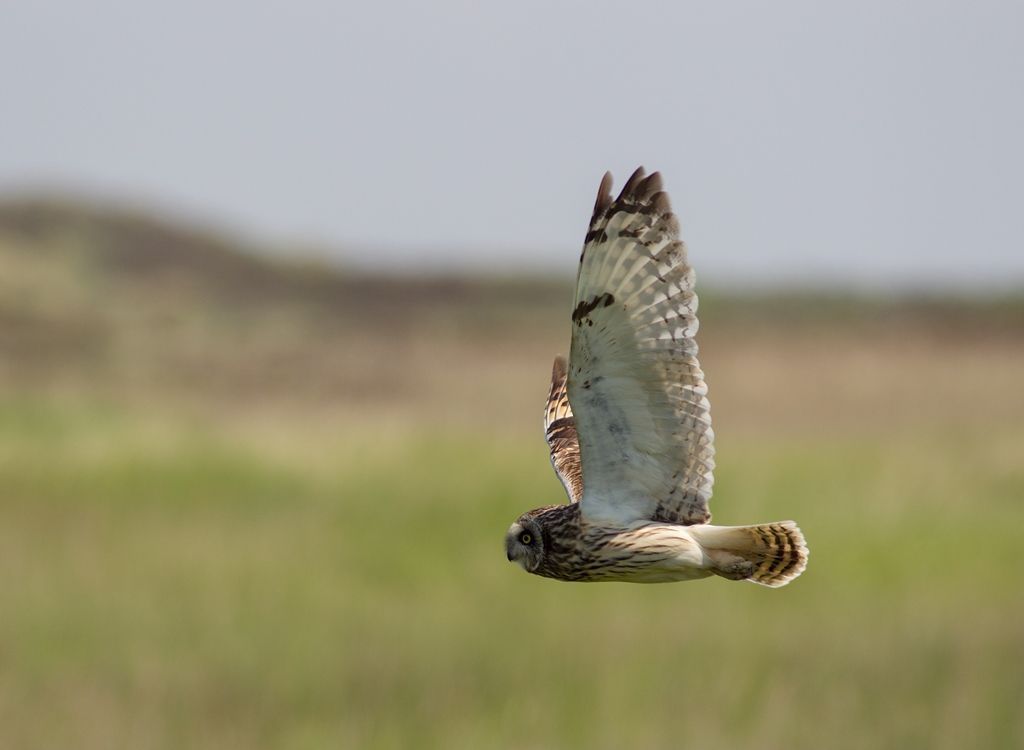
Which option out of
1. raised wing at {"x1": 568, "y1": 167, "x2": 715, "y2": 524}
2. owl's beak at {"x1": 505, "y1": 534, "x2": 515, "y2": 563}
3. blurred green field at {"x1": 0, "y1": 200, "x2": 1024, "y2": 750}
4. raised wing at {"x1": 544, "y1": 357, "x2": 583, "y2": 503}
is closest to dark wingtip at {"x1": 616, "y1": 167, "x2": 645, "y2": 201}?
raised wing at {"x1": 568, "y1": 167, "x2": 715, "y2": 524}

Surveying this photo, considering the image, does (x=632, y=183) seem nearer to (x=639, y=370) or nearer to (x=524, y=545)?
(x=639, y=370)

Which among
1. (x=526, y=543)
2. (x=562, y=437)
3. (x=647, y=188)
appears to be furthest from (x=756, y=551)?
(x=562, y=437)

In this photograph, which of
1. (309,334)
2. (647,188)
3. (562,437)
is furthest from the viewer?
(309,334)

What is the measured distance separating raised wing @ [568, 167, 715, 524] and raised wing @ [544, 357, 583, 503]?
10 centimetres

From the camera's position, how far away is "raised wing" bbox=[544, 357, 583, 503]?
8.03 ft

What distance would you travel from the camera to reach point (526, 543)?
77.7 inches

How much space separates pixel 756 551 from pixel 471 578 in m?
23.4

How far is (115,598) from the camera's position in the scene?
24.3m

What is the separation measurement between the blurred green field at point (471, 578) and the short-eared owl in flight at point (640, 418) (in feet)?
37.7

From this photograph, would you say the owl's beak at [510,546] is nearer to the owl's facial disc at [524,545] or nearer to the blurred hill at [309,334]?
the owl's facial disc at [524,545]

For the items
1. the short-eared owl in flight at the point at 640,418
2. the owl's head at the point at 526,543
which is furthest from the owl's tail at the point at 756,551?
the owl's head at the point at 526,543

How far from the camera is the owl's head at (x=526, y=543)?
193 cm

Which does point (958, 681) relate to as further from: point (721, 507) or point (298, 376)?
point (298, 376)

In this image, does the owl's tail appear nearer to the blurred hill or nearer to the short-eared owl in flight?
the short-eared owl in flight
